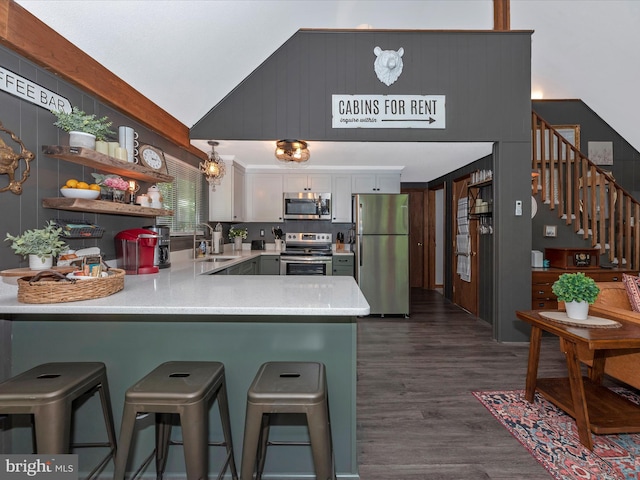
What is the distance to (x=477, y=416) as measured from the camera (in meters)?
2.16

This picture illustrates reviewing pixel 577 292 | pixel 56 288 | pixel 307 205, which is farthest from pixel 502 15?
pixel 56 288

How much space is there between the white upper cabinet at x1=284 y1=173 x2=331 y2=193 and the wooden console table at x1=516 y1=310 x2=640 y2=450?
346cm

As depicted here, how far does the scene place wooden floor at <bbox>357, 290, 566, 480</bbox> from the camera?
172 cm

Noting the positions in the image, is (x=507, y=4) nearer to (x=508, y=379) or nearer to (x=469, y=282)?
(x=469, y=282)

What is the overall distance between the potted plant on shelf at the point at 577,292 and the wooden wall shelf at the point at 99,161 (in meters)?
3.01

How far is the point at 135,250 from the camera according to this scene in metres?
2.50

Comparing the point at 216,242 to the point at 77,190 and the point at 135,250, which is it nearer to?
the point at 135,250

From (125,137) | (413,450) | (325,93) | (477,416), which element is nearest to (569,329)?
(477,416)

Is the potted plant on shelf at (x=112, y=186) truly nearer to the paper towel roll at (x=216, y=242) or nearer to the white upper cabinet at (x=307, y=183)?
the paper towel roll at (x=216, y=242)

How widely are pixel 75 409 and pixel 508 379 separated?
3.03 meters

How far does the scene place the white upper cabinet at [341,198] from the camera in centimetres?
512

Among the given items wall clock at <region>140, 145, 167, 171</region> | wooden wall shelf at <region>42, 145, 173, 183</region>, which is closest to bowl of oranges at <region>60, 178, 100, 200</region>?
wooden wall shelf at <region>42, 145, 173, 183</region>

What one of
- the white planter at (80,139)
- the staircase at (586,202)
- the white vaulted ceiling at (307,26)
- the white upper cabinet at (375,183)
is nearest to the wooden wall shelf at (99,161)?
the white planter at (80,139)

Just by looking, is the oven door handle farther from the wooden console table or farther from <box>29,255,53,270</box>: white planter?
<box>29,255,53,270</box>: white planter
